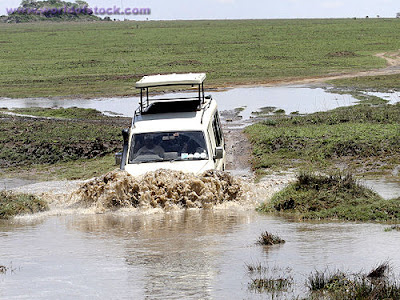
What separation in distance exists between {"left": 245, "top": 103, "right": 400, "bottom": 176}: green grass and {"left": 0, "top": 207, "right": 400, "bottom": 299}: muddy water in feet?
21.0

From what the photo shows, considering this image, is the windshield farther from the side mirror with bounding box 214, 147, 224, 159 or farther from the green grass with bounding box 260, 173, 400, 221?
the green grass with bounding box 260, 173, 400, 221

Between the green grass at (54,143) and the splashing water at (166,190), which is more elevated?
the splashing water at (166,190)

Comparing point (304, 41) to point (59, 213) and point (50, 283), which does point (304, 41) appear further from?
point (50, 283)

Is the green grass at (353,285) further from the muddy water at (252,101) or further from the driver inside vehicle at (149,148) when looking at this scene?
the muddy water at (252,101)

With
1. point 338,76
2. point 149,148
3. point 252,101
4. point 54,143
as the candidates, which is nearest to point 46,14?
point 338,76

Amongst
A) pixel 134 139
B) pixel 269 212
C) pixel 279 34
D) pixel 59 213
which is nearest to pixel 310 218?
Result: pixel 269 212

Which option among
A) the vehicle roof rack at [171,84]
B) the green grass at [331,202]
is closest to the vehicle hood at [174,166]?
the green grass at [331,202]

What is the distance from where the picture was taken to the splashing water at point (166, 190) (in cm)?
1350

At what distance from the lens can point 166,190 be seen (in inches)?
535

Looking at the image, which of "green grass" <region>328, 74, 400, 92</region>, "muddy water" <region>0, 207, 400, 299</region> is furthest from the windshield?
"green grass" <region>328, 74, 400, 92</region>

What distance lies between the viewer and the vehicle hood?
13.8m

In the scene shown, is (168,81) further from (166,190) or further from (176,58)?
(176,58)

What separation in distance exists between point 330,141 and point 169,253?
446 inches

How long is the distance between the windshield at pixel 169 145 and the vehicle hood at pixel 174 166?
188 millimetres
